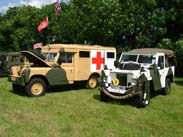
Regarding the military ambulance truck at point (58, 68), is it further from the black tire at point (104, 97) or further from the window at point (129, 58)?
the black tire at point (104, 97)

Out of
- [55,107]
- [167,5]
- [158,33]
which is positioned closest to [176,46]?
[158,33]

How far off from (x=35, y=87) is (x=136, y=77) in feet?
14.2

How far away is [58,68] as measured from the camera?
1426cm

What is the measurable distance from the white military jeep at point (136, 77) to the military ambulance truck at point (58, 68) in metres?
0.89

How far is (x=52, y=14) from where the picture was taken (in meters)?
37.8

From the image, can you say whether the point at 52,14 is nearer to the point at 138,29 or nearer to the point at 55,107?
the point at 138,29

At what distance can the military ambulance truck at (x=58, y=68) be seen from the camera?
1355 cm

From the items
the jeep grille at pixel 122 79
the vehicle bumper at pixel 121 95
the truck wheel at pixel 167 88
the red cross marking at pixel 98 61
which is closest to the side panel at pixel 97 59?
the red cross marking at pixel 98 61

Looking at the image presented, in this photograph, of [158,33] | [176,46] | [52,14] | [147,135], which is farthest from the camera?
[52,14]

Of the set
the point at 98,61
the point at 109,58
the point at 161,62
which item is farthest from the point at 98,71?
the point at 161,62

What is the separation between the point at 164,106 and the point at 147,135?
3.99 metres

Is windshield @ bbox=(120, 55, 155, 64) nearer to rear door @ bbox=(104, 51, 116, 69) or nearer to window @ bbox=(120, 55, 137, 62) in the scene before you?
window @ bbox=(120, 55, 137, 62)

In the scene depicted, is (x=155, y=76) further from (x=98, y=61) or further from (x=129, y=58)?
(x=98, y=61)

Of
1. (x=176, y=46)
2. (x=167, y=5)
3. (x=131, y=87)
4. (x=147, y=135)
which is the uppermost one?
(x=167, y=5)
